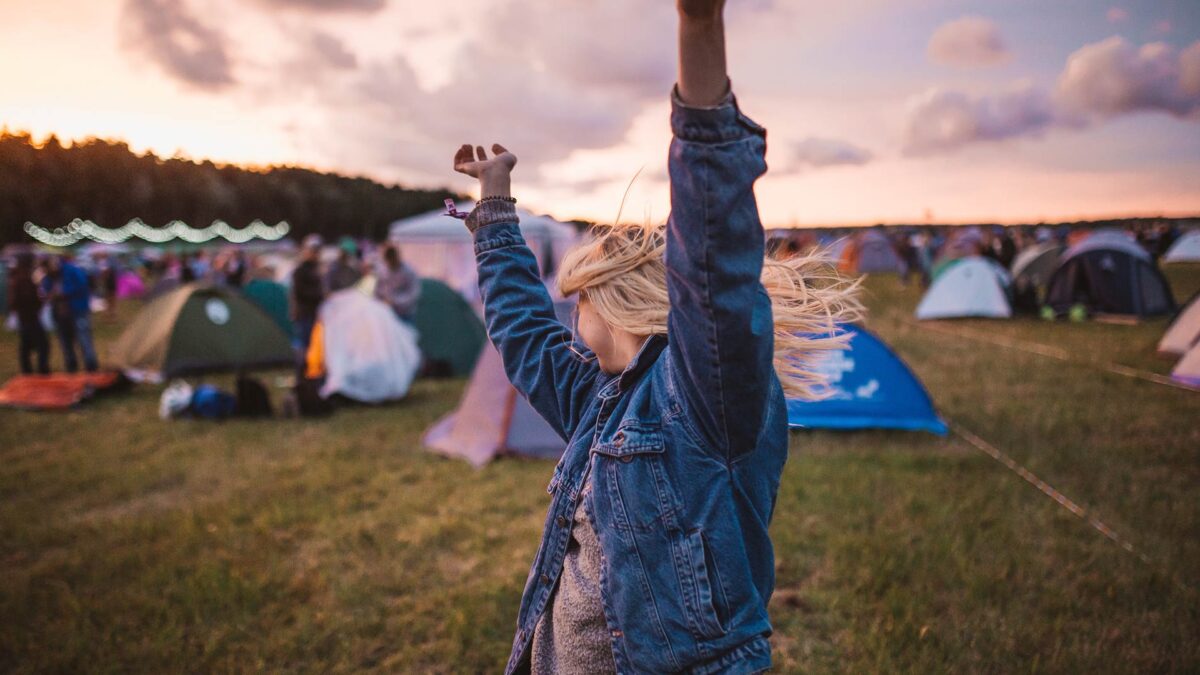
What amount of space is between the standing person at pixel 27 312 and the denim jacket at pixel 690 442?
38.9 ft

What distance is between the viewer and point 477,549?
14.0 feet

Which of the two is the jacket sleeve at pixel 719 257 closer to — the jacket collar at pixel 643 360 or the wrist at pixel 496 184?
the jacket collar at pixel 643 360

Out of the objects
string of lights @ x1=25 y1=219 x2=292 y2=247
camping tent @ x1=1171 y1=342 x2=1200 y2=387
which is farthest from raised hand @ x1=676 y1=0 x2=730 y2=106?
string of lights @ x1=25 y1=219 x2=292 y2=247

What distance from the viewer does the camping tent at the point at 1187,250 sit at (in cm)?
3138

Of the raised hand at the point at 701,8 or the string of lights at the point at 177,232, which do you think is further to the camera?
the string of lights at the point at 177,232

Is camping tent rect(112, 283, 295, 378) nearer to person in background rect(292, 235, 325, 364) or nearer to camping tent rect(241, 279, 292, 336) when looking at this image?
camping tent rect(241, 279, 292, 336)

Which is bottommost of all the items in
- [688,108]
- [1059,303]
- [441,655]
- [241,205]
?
[441,655]

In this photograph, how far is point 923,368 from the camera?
9695mm

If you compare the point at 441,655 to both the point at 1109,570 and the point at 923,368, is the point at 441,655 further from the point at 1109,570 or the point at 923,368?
the point at 923,368

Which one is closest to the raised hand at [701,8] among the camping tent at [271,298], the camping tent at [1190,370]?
the camping tent at [1190,370]

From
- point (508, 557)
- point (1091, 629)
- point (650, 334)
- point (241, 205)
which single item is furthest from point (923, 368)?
point (241, 205)

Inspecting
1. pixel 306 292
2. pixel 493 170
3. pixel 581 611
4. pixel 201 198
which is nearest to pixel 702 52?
pixel 493 170

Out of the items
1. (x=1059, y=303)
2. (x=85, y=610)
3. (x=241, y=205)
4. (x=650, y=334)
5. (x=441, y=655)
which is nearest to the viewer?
(x=650, y=334)

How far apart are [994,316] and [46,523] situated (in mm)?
17417
